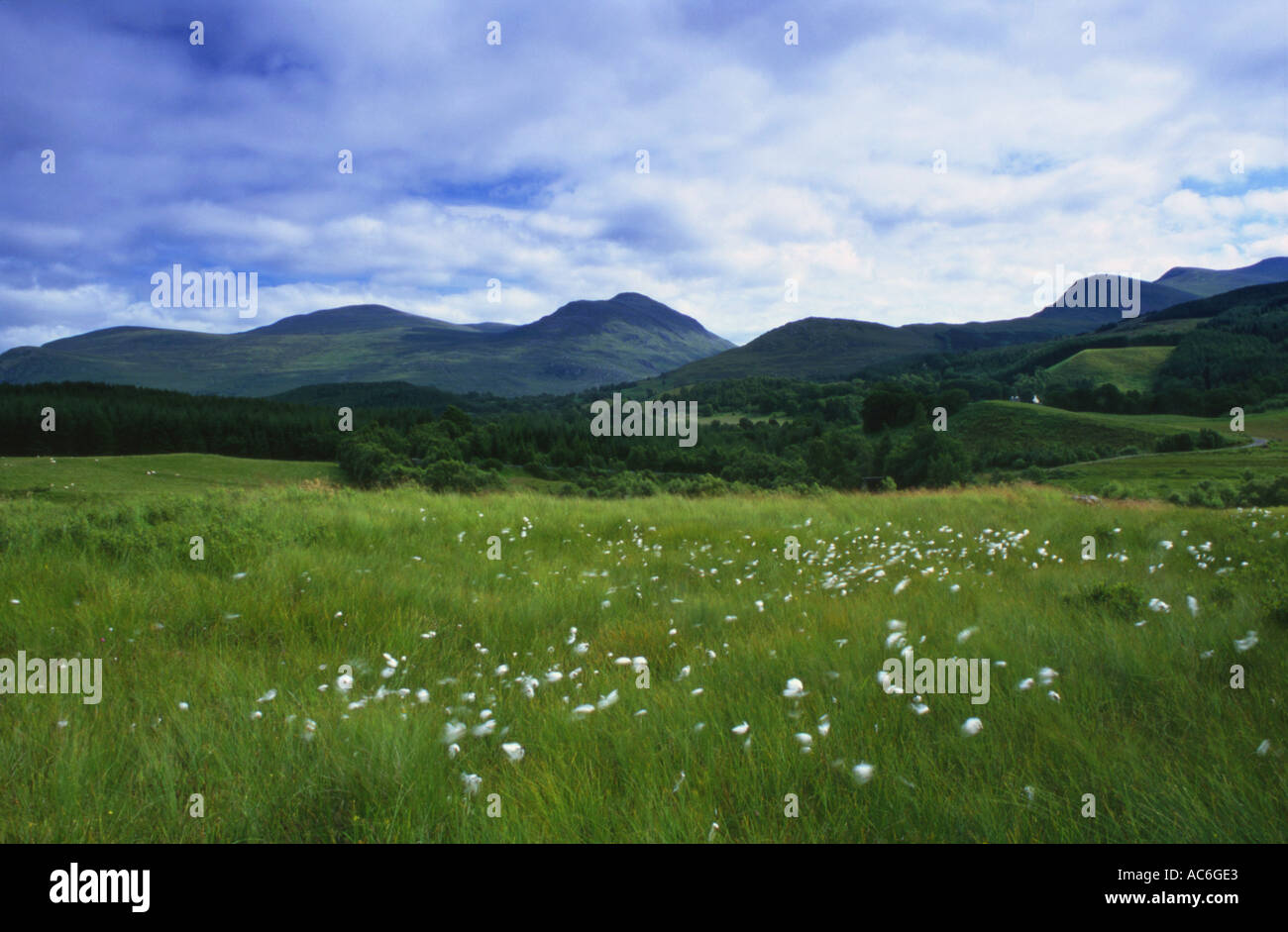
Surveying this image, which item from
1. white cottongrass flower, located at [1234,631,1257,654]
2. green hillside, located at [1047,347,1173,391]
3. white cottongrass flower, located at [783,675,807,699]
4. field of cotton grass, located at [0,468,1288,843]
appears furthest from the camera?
green hillside, located at [1047,347,1173,391]

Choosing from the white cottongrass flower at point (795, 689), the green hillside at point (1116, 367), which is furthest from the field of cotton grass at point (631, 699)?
the green hillside at point (1116, 367)

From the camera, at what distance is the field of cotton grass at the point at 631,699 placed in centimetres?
268

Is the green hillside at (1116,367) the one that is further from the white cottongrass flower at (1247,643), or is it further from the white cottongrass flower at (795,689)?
the white cottongrass flower at (795,689)

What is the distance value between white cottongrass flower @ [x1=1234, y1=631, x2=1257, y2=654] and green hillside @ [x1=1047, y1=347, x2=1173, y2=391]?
629 feet

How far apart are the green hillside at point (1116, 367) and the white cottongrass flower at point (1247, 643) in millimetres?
191767

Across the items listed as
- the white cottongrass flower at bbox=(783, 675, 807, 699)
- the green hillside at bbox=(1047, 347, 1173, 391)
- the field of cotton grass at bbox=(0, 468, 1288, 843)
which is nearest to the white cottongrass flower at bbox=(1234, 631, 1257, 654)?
the field of cotton grass at bbox=(0, 468, 1288, 843)

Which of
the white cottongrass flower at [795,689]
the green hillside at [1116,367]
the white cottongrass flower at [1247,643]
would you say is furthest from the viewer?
the green hillside at [1116,367]

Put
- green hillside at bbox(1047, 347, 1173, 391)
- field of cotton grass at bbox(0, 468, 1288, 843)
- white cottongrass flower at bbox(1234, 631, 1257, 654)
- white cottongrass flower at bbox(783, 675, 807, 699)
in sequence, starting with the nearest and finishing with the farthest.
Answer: field of cotton grass at bbox(0, 468, 1288, 843), white cottongrass flower at bbox(783, 675, 807, 699), white cottongrass flower at bbox(1234, 631, 1257, 654), green hillside at bbox(1047, 347, 1173, 391)

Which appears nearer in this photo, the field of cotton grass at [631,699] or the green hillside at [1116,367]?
the field of cotton grass at [631,699]

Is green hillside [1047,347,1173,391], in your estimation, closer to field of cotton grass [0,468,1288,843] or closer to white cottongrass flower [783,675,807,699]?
field of cotton grass [0,468,1288,843]

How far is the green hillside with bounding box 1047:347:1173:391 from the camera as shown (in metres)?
166

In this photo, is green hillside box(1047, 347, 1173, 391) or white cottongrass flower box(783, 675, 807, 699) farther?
green hillside box(1047, 347, 1173, 391)

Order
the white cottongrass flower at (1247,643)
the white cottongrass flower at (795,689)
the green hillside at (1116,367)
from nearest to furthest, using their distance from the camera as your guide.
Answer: the white cottongrass flower at (795,689) < the white cottongrass flower at (1247,643) < the green hillside at (1116,367)
